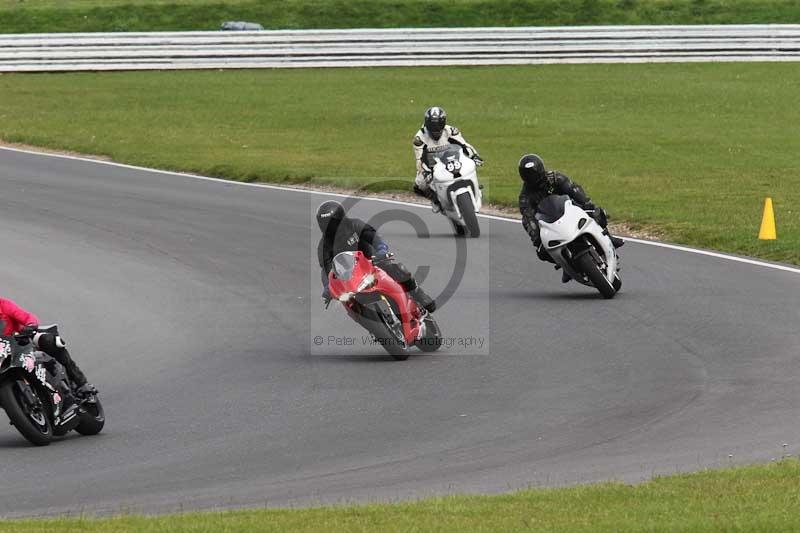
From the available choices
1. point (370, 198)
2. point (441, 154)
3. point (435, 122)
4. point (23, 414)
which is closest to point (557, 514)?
point (23, 414)

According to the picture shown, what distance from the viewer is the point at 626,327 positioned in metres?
15.4

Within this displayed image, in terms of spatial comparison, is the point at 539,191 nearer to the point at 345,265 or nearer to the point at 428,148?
the point at 345,265

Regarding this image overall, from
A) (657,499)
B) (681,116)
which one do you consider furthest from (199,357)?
(681,116)

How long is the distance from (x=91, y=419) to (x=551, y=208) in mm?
6940

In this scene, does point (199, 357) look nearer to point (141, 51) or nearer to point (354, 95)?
point (354, 95)

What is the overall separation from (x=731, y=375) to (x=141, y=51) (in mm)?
30598

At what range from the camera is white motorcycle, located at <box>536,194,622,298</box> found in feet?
55.6

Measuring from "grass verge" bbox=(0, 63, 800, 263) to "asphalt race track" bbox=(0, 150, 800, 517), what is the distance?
3.72 m

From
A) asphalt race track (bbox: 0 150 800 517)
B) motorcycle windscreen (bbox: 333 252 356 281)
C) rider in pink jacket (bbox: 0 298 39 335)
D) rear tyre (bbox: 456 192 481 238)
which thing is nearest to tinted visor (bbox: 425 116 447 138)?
rear tyre (bbox: 456 192 481 238)

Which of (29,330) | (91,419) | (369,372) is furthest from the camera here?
(369,372)

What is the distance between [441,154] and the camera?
861 inches

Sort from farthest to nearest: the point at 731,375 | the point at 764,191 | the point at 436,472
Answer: the point at 764,191, the point at 731,375, the point at 436,472

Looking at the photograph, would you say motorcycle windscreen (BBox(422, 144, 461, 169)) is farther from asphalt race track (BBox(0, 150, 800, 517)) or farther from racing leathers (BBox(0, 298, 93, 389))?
racing leathers (BBox(0, 298, 93, 389))

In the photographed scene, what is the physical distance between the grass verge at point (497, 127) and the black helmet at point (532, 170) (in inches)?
140
